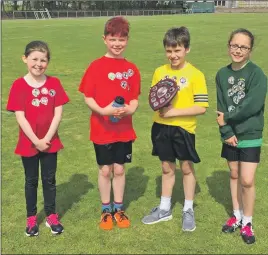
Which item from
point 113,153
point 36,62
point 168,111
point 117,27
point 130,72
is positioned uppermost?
point 117,27

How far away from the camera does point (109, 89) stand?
148 inches

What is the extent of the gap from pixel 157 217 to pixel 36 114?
5.35 ft

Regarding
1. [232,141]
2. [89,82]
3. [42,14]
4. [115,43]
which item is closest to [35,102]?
[89,82]

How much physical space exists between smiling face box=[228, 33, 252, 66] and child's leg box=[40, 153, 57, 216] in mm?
1897

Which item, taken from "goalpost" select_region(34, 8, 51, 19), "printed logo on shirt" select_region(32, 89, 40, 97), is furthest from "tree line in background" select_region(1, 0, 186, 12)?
"printed logo on shirt" select_region(32, 89, 40, 97)

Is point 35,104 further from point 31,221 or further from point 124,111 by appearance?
point 31,221

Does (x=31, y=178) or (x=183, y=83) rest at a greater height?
(x=183, y=83)

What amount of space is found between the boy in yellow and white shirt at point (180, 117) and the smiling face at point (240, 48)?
0.37 metres

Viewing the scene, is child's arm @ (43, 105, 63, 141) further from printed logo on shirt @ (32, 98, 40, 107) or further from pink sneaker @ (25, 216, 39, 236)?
pink sneaker @ (25, 216, 39, 236)

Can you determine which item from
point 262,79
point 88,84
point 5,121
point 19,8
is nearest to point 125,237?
point 88,84

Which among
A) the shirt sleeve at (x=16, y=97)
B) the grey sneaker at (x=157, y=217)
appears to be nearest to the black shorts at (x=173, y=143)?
the grey sneaker at (x=157, y=217)

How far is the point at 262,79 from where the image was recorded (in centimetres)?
351

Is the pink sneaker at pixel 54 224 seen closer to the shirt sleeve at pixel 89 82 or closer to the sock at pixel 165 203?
the sock at pixel 165 203

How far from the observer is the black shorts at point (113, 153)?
391cm
